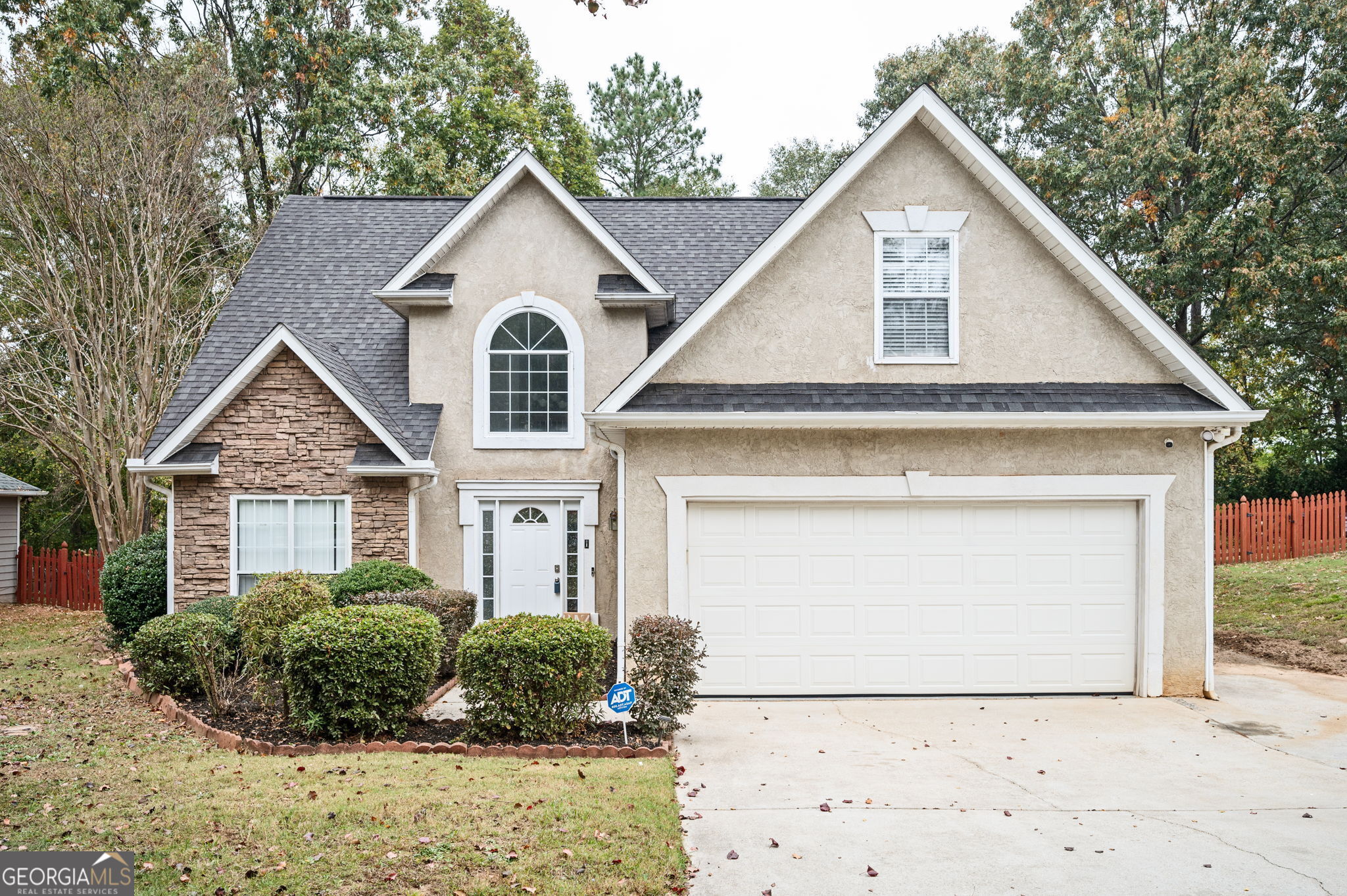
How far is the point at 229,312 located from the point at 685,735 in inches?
417

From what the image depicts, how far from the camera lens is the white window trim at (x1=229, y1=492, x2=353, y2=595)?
13.2m

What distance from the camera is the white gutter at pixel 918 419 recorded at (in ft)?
33.7

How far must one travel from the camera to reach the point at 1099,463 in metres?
10.7

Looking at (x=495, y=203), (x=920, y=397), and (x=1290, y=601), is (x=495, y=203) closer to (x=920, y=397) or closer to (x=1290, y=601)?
(x=920, y=397)

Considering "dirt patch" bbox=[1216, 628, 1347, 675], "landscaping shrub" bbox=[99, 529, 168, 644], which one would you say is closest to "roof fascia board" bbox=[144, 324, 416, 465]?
"landscaping shrub" bbox=[99, 529, 168, 644]

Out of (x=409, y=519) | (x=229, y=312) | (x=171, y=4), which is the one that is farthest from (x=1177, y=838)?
(x=171, y=4)

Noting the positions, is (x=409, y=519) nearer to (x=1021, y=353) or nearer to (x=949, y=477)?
(x=949, y=477)

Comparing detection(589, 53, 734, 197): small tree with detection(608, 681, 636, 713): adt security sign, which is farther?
detection(589, 53, 734, 197): small tree

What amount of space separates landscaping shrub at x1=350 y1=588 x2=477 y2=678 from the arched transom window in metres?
3.31

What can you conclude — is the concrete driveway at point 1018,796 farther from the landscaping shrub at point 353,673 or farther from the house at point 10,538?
the house at point 10,538

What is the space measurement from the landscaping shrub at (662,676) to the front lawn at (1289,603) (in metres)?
9.78

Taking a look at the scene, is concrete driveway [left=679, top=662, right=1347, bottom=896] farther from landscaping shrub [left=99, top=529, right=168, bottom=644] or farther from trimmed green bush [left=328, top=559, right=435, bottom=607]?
landscaping shrub [left=99, top=529, right=168, bottom=644]

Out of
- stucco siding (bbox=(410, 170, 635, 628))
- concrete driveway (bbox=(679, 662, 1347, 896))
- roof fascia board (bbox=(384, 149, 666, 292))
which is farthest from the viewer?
stucco siding (bbox=(410, 170, 635, 628))

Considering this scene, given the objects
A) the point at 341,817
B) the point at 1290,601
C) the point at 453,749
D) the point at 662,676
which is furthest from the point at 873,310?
the point at 1290,601
